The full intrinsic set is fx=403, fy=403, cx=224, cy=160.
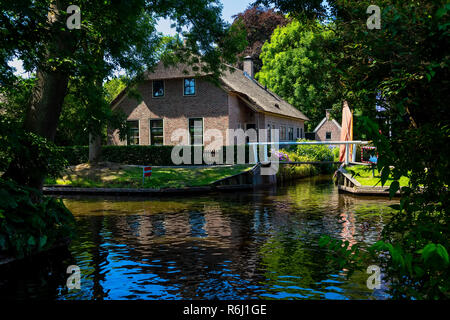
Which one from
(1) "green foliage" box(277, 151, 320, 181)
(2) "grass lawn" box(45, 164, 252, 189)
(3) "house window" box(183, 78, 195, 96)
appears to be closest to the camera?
(2) "grass lawn" box(45, 164, 252, 189)

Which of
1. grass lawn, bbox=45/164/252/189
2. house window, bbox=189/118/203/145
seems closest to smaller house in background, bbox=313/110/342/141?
house window, bbox=189/118/203/145

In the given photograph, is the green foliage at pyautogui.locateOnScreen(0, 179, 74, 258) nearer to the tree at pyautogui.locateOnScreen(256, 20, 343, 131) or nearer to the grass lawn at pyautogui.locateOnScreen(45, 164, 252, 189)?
the grass lawn at pyautogui.locateOnScreen(45, 164, 252, 189)

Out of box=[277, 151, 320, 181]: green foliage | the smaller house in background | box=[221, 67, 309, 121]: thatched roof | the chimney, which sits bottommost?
box=[277, 151, 320, 181]: green foliage

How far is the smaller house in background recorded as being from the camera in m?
46.8

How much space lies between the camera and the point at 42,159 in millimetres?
8352

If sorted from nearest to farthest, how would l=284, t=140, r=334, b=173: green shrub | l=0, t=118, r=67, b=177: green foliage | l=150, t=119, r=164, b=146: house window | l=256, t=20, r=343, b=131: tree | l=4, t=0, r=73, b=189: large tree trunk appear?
l=0, t=118, r=67, b=177: green foliage, l=4, t=0, r=73, b=189: large tree trunk, l=284, t=140, r=334, b=173: green shrub, l=150, t=119, r=164, b=146: house window, l=256, t=20, r=343, b=131: tree

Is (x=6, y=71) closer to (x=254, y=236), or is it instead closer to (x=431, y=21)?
(x=254, y=236)

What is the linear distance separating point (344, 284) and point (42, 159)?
249 inches

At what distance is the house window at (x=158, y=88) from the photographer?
2967cm

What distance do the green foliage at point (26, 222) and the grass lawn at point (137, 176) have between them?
961 centimetres

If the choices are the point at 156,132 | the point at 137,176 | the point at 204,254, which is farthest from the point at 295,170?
the point at 204,254

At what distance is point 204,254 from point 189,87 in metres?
22.4

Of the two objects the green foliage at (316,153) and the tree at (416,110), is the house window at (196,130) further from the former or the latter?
the tree at (416,110)
